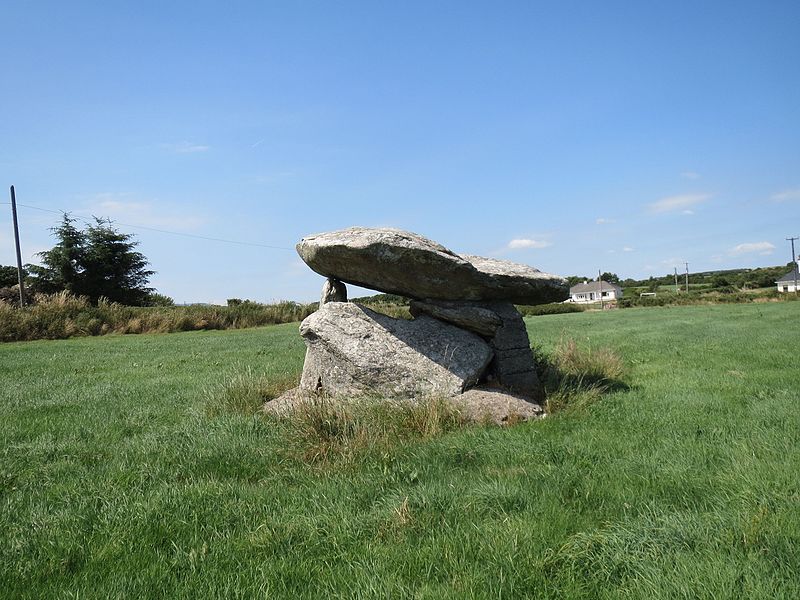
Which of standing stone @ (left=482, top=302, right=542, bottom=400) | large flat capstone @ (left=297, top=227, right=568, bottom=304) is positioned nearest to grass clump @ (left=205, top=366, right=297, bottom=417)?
large flat capstone @ (left=297, top=227, right=568, bottom=304)

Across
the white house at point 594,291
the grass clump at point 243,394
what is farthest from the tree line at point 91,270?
the white house at point 594,291

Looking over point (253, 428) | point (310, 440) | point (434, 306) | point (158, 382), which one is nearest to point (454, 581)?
point (310, 440)

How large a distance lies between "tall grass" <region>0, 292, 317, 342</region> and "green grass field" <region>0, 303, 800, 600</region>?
22717 millimetres

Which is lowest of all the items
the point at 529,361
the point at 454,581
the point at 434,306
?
the point at 454,581

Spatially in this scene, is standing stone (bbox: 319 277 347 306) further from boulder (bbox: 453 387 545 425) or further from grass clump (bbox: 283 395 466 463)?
boulder (bbox: 453 387 545 425)

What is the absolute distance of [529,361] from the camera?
351 inches

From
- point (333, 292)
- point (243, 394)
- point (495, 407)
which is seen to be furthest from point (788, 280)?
point (243, 394)

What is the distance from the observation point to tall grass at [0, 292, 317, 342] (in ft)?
86.8

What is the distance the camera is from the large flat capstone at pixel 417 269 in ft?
25.5

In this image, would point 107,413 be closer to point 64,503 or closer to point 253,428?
point 253,428

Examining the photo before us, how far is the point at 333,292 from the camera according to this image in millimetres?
9727

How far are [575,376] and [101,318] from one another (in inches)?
1082

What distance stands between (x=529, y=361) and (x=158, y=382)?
7.57m

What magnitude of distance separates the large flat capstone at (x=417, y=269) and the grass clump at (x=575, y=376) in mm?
1357
